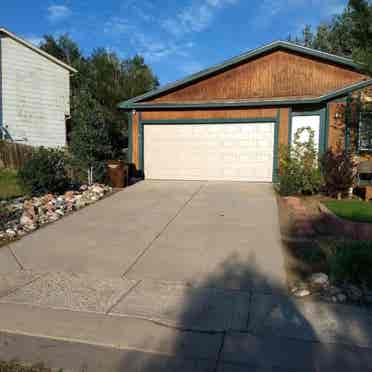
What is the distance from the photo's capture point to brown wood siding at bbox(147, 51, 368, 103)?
11.1 metres

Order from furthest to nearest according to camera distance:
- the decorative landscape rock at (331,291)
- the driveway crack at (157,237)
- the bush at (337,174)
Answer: the bush at (337,174) → the driveway crack at (157,237) → the decorative landscape rock at (331,291)

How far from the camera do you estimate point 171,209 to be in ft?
25.4

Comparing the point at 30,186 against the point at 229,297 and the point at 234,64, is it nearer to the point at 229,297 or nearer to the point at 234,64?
the point at 229,297

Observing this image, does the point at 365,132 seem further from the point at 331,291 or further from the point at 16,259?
the point at 16,259

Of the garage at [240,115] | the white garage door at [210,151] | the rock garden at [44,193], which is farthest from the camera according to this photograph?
the white garage door at [210,151]

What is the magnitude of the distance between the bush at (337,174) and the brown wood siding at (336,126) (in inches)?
58.4

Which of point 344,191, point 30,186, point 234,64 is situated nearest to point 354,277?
point 344,191

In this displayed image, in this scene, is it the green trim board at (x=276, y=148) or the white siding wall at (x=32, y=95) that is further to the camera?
the white siding wall at (x=32, y=95)

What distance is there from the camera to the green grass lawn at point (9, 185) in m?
9.19

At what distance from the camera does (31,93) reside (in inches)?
690

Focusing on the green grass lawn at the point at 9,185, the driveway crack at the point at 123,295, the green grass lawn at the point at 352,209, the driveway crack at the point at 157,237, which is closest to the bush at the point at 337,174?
the green grass lawn at the point at 352,209

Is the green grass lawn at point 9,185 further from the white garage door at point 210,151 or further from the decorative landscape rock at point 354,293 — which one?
the decorative landscape rock at point 354,293

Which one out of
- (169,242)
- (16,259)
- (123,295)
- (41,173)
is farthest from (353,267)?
(41,173)

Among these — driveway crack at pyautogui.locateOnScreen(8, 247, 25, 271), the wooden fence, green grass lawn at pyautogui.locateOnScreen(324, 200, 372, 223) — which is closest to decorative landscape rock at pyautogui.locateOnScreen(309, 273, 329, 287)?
green grass lawn at pyautogui.locateOnScreen(324, 200, 372, 223)
